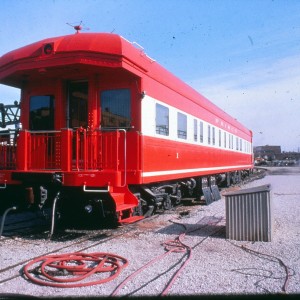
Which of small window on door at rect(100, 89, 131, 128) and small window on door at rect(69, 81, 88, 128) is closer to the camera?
small window on door at rect(100, 89, 131, 128)

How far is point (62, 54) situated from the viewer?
7.36 meters

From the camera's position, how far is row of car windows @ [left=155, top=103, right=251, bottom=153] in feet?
29.0

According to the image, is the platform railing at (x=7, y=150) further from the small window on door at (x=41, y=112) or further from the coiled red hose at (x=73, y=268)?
the coiled red hose at (x=73, y=268)

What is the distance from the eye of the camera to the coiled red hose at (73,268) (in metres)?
4.79

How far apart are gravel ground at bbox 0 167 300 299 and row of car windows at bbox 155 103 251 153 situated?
7.90 ft

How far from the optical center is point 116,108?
7988mm

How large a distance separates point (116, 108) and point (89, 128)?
0.73m

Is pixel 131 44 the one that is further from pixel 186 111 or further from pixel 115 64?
pixel 186 111

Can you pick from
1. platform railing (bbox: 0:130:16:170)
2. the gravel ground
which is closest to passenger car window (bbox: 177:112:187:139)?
the gravel ground

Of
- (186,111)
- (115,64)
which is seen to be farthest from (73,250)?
(186,111)

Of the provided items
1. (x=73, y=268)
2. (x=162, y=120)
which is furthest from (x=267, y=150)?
(x=73, y=268)

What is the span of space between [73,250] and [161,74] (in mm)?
4708

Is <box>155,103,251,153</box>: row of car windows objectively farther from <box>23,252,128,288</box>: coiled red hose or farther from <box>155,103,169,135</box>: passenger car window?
<box>23,252,128,288</box>: coiled red hose

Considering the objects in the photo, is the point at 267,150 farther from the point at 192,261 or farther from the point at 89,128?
the point at 192,261
